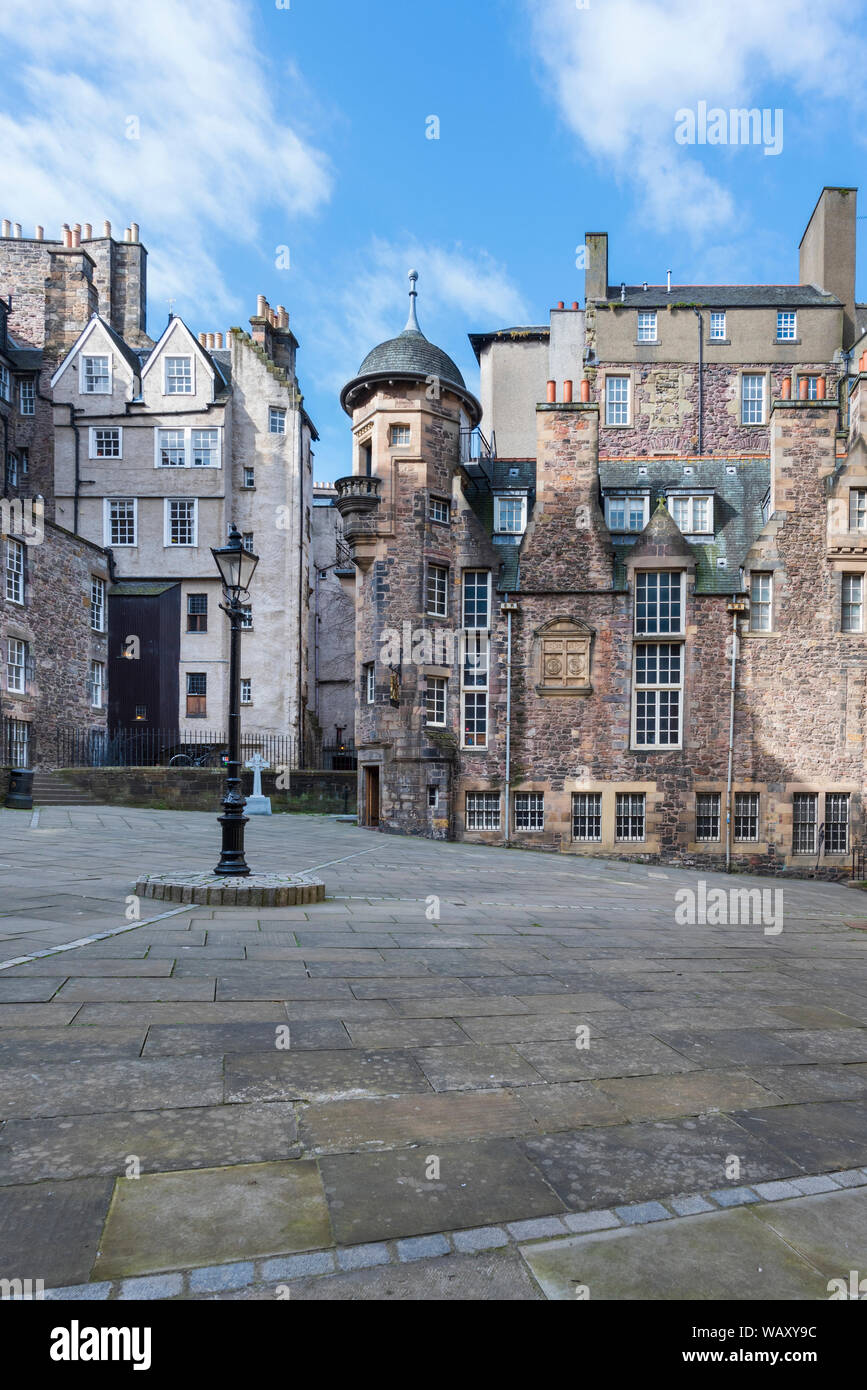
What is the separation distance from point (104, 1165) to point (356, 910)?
21.3 feet

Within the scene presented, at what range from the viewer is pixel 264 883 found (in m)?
10.2

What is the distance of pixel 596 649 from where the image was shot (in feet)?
87.1

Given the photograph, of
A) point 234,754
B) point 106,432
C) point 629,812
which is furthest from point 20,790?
point 106,432

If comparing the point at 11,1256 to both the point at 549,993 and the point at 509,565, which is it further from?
the point at 509,565

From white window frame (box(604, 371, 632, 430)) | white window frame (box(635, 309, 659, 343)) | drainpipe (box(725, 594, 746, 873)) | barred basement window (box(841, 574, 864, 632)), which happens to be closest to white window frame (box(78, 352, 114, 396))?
white window frame (box(604, 371, 632, 430))

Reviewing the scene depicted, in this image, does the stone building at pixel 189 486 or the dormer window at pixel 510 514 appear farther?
the stone building at pixel 189 486

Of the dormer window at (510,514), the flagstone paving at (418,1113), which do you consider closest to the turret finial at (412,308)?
the dormer window at (510,514)

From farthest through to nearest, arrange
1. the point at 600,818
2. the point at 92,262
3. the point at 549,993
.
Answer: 1. the point at 92,262
2. the point at 600,818
3. the point at 549,993

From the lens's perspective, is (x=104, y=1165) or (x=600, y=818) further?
(x=600, y=818)

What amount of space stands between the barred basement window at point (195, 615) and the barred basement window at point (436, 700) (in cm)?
1438

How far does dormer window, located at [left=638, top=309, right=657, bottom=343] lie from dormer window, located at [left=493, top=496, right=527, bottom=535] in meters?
13.7

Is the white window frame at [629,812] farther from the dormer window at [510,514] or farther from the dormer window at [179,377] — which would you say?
the dormer window at [179,377]

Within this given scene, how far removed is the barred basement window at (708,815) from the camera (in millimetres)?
26244

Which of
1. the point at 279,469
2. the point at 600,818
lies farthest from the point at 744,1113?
the point at 279,469
